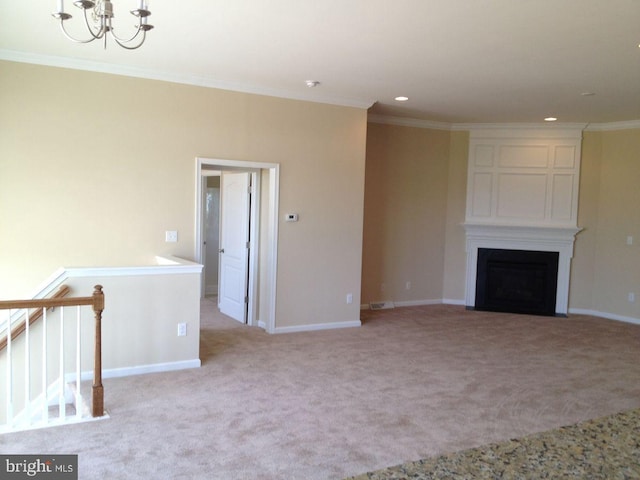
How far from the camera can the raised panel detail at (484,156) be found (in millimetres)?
7934

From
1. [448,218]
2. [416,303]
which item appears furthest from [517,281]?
[416,303]

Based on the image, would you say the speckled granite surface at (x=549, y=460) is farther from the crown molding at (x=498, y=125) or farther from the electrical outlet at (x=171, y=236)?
the crown molding at (x=498, y=125)

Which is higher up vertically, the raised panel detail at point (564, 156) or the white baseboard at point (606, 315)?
the raised panel detail at point (564, 156)

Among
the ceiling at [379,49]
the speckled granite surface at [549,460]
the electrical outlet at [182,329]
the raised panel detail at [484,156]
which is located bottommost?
the electrical outlet at [182,329]

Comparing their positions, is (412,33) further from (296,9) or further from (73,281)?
(73,281)

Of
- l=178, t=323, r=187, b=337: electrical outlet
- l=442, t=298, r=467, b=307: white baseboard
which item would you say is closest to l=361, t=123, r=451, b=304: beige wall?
l=442, t=298, r=467, b=307: white baseboard

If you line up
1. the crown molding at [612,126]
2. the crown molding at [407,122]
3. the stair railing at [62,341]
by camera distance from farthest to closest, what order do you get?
1. the crown molding at [407,122]
2. the crown molding at [612,126]
3. the stair railing at [62,341]

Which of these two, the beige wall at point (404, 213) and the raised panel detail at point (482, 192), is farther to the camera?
the raised panel detail at point (482, 192)

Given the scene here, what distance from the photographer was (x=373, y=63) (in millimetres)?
4742

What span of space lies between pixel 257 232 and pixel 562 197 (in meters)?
4.64

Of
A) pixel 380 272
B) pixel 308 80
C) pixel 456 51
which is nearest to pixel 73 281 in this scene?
pixel 308 80

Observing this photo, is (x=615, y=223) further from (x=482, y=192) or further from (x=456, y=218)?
(x=456, y=218)

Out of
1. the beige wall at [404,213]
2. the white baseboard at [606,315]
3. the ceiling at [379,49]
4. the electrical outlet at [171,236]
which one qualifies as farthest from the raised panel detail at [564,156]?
the electrical outlet at [171,236]

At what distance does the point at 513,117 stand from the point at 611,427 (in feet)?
21.7
